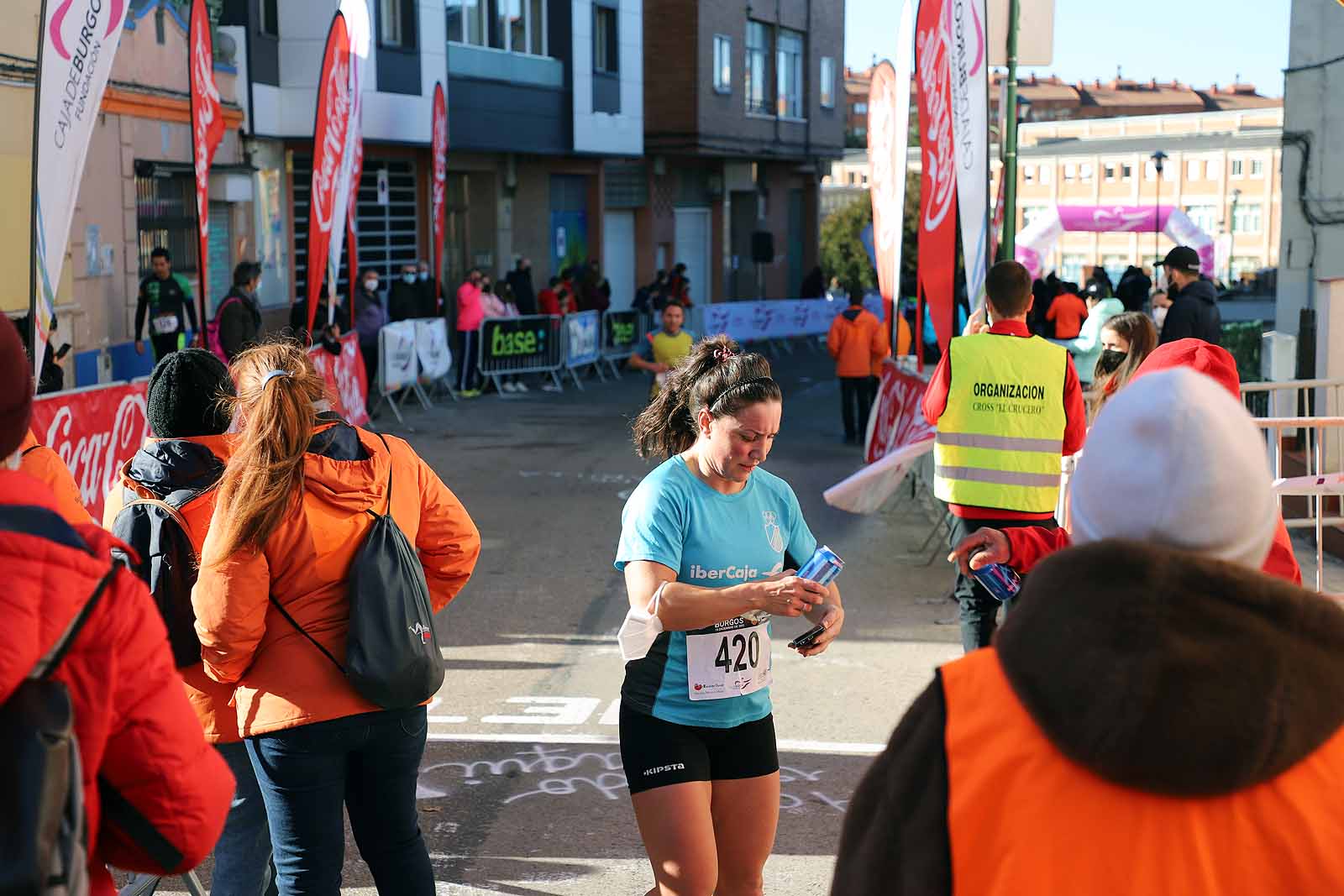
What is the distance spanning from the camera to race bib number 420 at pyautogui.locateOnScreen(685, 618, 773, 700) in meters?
3.88

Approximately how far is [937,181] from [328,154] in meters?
6.54

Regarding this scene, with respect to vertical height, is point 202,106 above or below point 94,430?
above

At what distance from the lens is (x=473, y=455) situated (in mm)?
15188

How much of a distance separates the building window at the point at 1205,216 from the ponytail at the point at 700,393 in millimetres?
95235

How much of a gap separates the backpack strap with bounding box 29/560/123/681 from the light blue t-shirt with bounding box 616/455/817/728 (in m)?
1.89

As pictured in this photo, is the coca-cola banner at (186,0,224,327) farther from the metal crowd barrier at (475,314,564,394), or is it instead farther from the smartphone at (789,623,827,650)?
the smartphone at (789,623,827,650)

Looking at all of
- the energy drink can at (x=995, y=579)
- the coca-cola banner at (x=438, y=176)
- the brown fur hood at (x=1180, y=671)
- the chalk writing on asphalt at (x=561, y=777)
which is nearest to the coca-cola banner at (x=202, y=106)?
the chalk writing on asphalt at (x=561, y=777)

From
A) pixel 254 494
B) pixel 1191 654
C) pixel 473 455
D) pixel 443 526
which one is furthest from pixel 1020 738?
pixel 473 455

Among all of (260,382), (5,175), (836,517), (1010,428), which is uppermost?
(5,175)

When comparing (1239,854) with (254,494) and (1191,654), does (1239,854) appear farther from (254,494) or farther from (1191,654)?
(254,494)

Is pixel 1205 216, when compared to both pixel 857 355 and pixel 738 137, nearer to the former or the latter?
pixel 738 137

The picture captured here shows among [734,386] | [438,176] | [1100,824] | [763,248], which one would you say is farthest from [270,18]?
[1100,824]

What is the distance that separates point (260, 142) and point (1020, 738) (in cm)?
2086

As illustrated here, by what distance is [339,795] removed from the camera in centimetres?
373
